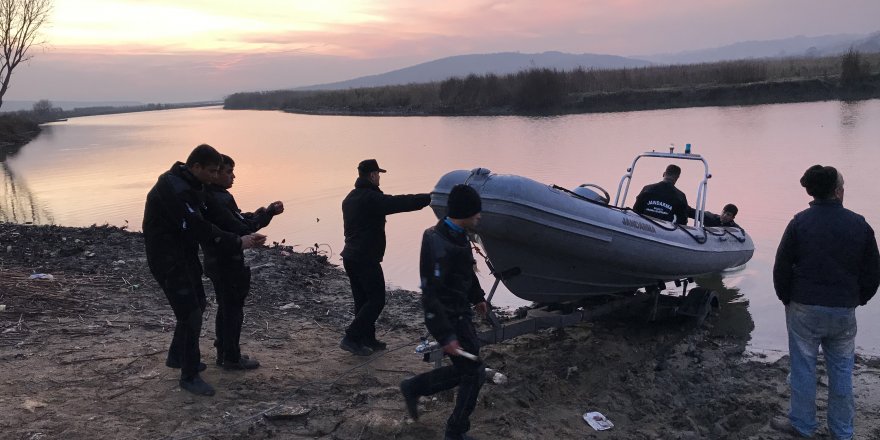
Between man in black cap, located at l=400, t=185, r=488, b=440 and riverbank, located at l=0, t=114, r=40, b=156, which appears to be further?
riverbank, located at l=0, t=114, r=40, b=156

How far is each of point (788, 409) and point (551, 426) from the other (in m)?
1.59

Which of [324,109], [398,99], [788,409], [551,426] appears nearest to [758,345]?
[788,409]

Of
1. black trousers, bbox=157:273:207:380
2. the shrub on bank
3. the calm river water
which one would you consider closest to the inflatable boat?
the calm river water

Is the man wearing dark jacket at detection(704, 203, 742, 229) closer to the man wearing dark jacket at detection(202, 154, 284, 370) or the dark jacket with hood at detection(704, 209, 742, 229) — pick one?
the dark jacket with hood at detection(704, 209, 742, 229)

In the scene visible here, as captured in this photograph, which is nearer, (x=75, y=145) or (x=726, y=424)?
(x=726, y=424)

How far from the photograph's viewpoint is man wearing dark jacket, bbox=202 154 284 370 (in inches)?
163

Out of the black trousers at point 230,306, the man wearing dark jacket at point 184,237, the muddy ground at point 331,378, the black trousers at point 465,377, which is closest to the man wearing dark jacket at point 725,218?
the muddy ground at point 331,378

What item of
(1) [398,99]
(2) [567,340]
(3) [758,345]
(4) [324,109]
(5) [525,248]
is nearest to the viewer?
(5) [525,248]

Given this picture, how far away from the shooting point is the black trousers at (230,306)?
4230mm

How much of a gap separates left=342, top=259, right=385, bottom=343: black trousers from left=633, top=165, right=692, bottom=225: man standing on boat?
8.86ft

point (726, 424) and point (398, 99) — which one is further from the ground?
point (398, 99)

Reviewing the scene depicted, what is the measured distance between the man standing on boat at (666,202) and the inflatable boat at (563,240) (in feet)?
1.05

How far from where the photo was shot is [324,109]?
190 ft

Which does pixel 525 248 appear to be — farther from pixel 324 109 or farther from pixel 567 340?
pixel 324 109
